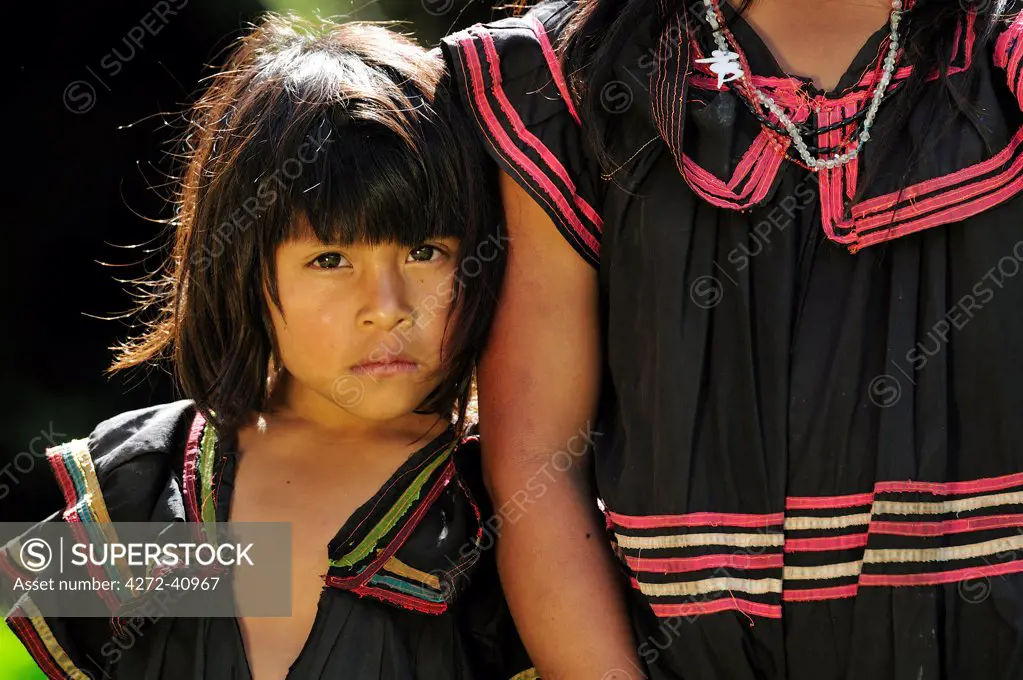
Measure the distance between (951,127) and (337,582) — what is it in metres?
0.98

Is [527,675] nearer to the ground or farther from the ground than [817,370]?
nearer to the ground

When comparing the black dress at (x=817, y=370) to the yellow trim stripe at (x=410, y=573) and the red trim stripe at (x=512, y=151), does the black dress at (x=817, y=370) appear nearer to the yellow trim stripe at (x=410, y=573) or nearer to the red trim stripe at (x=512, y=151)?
the red trim stripe at (x=512, y=151)

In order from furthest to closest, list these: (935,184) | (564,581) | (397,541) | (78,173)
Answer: (78,173) → (397,541) → (564,581) → (935,184)

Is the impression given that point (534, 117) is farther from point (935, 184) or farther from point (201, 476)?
point (201, 476)

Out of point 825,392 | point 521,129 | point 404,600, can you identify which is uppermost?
point 521,129

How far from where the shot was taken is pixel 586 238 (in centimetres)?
168

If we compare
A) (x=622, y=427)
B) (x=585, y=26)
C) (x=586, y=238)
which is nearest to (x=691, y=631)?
(x=622, y=427)

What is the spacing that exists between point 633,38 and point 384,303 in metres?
0.48

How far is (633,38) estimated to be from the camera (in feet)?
5.43

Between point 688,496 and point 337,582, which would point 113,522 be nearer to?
point 337,582

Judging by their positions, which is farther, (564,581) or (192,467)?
(192,467)

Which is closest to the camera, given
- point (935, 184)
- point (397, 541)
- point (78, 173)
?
point (935, 184)

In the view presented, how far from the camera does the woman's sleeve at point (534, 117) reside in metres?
1.66

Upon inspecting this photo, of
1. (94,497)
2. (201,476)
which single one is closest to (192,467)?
(201,476)
